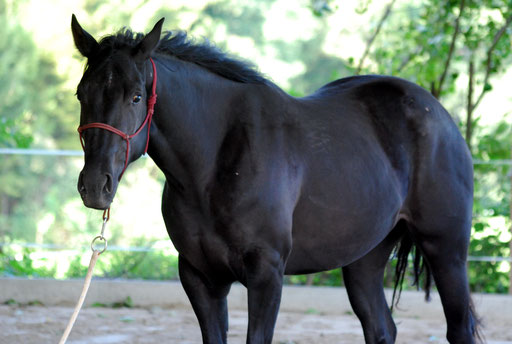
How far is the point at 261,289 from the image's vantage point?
97.7 inches

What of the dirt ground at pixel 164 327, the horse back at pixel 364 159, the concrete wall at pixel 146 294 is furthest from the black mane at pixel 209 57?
the concrete wall at pixel 146 294

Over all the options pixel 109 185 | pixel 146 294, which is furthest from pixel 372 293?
pixel 146 294

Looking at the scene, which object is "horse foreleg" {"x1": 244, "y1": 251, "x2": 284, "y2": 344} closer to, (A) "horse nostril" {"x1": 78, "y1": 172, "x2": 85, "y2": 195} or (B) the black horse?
(B) the black horse

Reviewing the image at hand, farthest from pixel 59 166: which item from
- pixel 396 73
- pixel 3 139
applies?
pixel 396 73

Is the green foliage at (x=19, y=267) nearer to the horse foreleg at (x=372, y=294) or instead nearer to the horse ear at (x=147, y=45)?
the horse foreleg at (x=372, y=294)

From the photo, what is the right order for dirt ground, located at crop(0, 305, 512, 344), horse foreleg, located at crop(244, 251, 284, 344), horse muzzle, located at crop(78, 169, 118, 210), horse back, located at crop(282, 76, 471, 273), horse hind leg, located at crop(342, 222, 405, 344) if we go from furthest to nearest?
dirt ground, located at crop(0, 305, 512, 344) → horse hind leg, located at crop(342, 222, 405, 344) → horse back, located at crop(282, 76, 471, 273) → horse foreleg, located at crop(244, 251, 284, 344) → horse muzzle, located at crop(78, 169, 118, 210)

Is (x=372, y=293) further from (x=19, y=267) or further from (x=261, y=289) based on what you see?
(x=19, y=267)

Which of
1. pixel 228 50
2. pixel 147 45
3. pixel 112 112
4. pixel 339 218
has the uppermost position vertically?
pixel 228 50

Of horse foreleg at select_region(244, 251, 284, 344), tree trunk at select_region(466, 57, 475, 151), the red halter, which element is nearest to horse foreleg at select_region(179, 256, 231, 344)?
horse foreleg at select_region(244, 251, 284, 344)

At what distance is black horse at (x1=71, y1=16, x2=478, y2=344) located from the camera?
2.32 meters

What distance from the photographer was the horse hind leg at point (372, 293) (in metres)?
3.33

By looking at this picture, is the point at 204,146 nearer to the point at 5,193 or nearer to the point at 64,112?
the point at 5,193

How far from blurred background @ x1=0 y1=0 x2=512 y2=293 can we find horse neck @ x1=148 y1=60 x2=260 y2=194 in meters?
0.36

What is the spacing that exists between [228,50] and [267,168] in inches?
27.6
